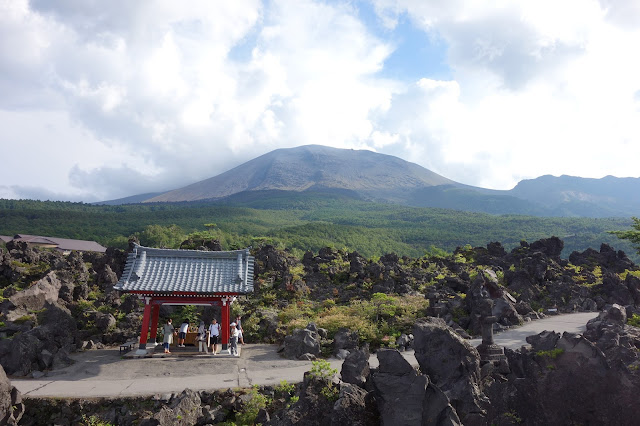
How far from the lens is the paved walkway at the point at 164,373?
35.8 feet

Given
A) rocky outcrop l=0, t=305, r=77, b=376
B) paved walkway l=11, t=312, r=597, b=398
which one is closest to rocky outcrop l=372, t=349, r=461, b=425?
paved walkway l=11, t=312, r=597, b=398

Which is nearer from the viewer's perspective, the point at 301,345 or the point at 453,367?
the point at 453,367

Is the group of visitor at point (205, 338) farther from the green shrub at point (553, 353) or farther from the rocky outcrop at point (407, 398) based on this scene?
the green shrub at point (553, 353)

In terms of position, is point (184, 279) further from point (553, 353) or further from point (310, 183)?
point (310, 183)

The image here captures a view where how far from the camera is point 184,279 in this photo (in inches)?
581

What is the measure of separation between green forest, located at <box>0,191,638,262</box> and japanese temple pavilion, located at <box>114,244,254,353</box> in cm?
1837

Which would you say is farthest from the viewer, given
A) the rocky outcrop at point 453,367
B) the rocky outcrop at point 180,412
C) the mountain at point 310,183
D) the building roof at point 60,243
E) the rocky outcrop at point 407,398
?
the mountain at point 310,183

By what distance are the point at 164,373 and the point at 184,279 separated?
352 cm

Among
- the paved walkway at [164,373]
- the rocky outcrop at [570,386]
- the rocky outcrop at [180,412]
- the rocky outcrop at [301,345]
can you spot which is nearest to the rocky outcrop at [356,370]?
the rocky outcrop at [570,386]

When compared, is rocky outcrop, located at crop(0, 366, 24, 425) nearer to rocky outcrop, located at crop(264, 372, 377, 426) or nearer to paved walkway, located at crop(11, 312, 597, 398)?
paved walkway, located at crop(11, 312, 597, 398)

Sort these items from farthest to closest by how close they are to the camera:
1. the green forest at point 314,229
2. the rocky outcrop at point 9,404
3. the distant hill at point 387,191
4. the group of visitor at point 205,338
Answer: the distant hill at point 387,191 < the green forest at point 314,229 < the group of visitor at point 205,338 < the rocky outcrop at point 9,404

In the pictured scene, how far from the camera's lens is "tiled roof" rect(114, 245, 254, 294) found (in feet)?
46.9

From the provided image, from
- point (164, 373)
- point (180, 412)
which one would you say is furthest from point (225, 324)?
point (180, 412)

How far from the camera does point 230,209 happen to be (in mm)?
96875
